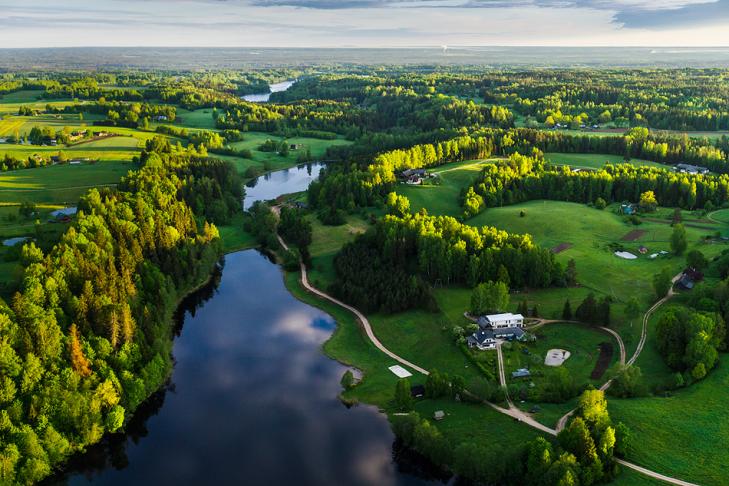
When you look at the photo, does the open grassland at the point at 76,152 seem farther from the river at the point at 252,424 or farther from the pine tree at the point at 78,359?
the pine tree at the point at 78,359

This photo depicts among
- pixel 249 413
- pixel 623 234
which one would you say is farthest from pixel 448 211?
pixel 249 413

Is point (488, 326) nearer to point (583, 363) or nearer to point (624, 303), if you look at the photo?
point (583, 363)

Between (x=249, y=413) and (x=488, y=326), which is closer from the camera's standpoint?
(x=249, y=413)

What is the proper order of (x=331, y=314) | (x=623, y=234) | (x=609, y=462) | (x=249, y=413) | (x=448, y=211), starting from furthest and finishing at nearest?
(x=448, y=211), (x=623, y=234), (x=331, y=314), (x=249, y=413), (x=609, y=462)

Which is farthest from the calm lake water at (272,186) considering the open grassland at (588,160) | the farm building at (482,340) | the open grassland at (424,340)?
the farm building at (482,340)

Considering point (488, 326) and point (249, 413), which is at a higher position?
point (488, 326)
